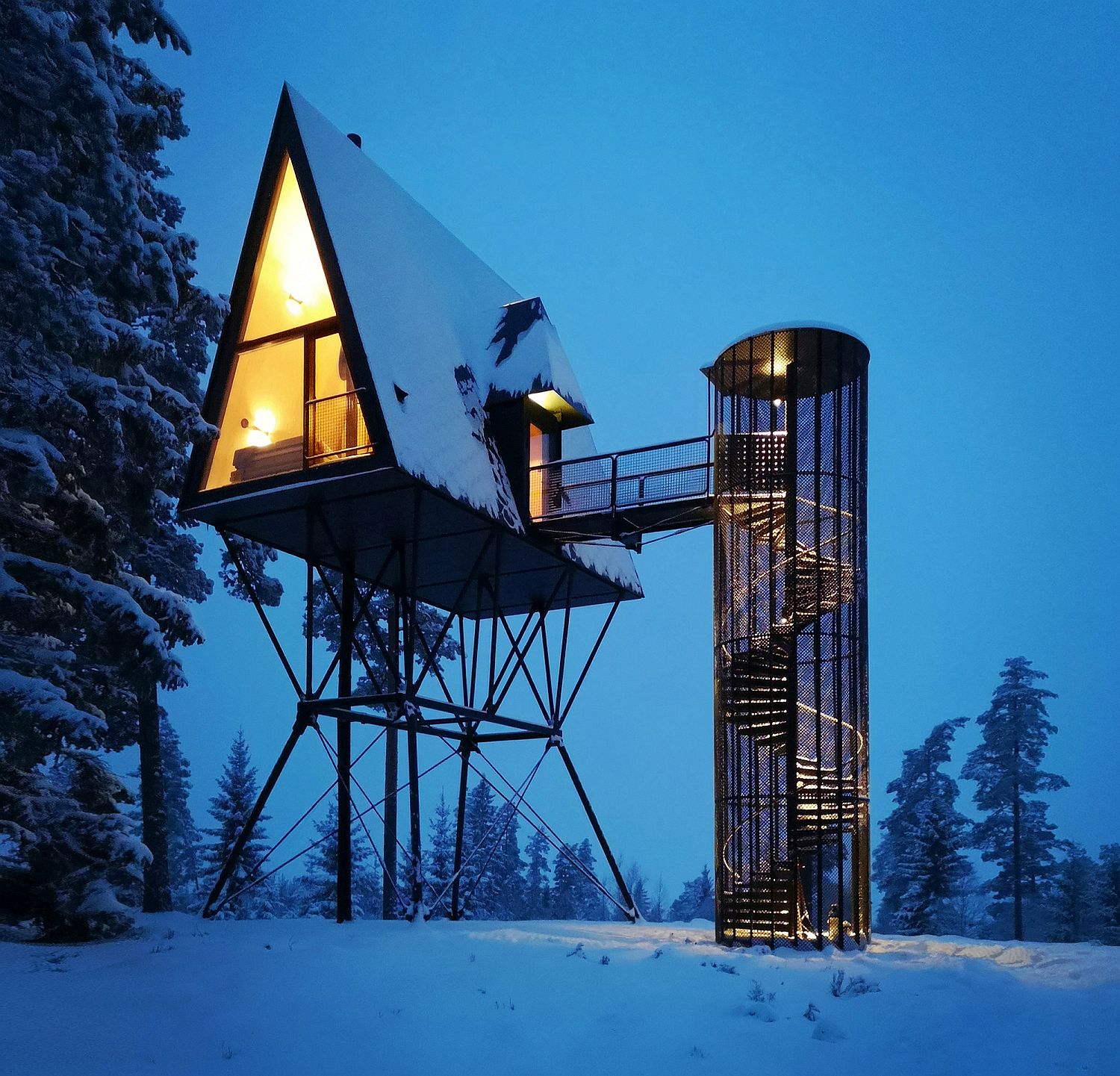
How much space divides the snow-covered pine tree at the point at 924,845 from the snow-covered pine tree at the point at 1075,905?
Answer: 2.64 m

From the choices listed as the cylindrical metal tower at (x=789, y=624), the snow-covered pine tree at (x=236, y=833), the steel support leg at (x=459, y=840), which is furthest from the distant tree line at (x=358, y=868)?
the cylindrical metal tower at (x=789, y=624)

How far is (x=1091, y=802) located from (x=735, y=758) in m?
186

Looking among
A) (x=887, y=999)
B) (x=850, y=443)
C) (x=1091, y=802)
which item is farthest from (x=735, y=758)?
(x=1091, y=802)

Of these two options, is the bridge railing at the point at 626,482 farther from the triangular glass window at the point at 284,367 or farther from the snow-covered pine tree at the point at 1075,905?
the snow-covered pine tree at the point at 1075,905

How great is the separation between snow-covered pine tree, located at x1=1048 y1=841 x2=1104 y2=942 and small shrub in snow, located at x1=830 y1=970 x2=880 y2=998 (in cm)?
2330

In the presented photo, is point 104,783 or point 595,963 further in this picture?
point 104,783

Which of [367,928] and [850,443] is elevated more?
[850,443]

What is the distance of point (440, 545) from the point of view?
18688 millimetres

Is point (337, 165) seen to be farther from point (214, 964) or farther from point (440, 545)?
point (214, 964)

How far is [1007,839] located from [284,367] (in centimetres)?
2750

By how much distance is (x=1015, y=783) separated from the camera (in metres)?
34.4

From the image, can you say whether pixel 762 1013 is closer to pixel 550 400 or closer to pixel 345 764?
pixel 345 764

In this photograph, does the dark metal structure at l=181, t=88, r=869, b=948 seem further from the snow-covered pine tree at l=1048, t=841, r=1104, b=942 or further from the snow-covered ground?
the snow-covered pine tree at l=1048, t=841, r=1104, b=942

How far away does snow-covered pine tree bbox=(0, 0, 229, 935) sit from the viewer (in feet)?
40.2
